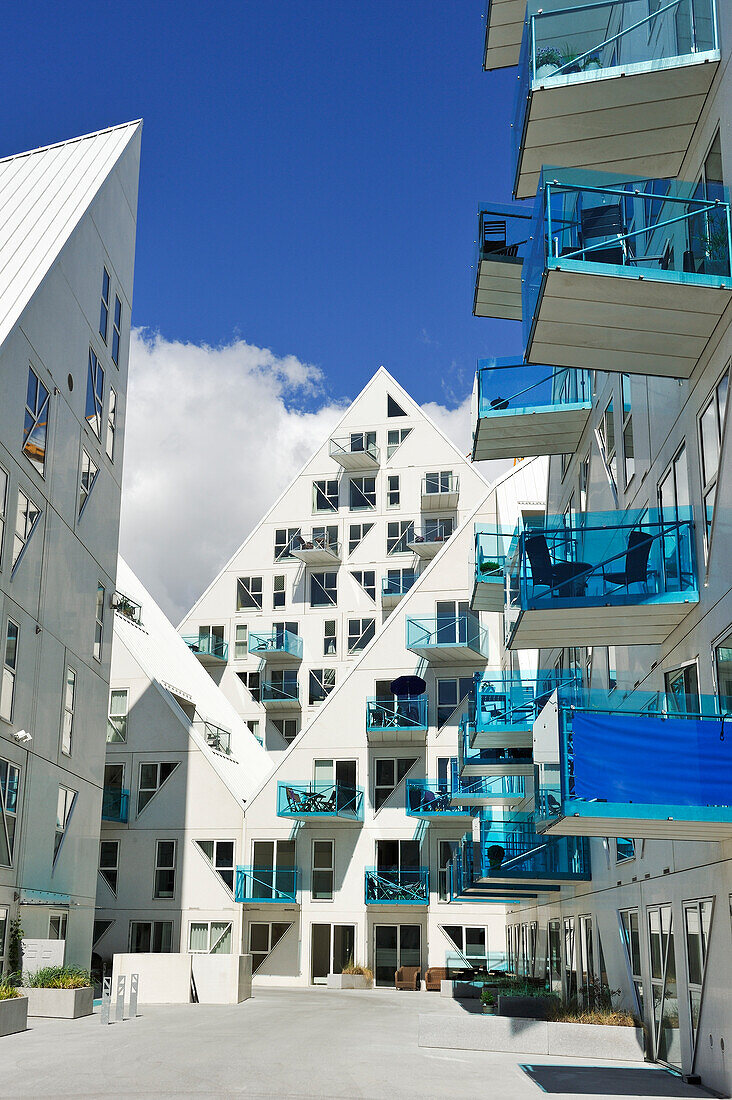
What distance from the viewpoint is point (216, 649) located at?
46531 mm

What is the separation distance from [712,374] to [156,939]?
2862 cm

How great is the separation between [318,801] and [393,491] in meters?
16.2

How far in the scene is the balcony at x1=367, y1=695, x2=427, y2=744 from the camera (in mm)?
36219

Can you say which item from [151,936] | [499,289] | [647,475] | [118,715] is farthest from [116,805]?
[647,475]

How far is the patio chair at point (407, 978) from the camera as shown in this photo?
3319 cm

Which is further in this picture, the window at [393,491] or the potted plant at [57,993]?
the window at [393,491]

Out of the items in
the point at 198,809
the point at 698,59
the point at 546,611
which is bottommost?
the point at 198,809

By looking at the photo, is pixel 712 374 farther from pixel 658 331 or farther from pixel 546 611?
pixel 546 611

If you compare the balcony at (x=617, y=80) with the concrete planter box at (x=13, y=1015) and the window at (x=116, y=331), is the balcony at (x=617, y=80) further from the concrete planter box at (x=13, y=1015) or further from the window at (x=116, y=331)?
the window at (x=116, y=331)

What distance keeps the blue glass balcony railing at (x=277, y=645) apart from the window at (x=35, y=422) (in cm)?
2148

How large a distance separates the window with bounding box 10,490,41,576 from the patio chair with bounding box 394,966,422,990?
1880 cm

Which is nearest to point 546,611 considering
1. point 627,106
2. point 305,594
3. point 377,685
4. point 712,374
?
point 712,374

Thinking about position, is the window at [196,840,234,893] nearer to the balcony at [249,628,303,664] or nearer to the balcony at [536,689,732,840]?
the balcony at [249,628,303,664]

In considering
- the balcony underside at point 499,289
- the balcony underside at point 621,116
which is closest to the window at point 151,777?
the balcony underside at point 499,289
